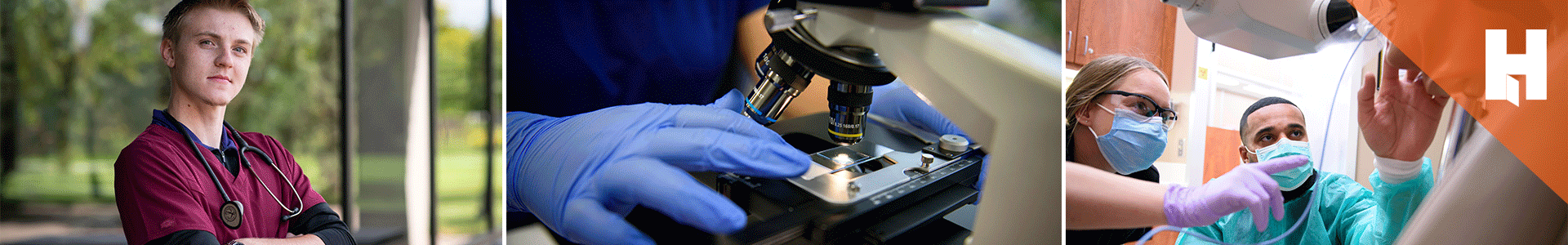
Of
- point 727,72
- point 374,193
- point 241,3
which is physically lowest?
point 374,193

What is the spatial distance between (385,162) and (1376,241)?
1278mm

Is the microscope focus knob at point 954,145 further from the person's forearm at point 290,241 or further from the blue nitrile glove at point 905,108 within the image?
the person's forearm at point 290,241

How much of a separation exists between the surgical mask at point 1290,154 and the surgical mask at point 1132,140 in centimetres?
11

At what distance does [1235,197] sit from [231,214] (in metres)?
1.09

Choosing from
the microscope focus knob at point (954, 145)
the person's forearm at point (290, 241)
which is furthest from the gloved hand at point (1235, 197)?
the person's forearm at point (290, 241)

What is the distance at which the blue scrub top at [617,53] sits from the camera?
3.22 ft

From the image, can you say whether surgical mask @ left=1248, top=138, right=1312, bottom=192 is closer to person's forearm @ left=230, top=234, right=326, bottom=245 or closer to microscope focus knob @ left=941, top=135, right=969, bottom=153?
microscope focus knob @ left=941, top=135, right=969, bottom=153

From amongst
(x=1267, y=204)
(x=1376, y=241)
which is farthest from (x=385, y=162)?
(x=1376, y=241)

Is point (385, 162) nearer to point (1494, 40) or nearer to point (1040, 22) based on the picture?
point (1040, 22)

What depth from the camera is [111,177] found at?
57cm

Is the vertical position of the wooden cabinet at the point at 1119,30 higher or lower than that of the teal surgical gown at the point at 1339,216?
higher

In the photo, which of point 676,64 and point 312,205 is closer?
point 312,205

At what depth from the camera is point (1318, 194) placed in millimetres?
703

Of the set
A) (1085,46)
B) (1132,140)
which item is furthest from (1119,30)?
(1132,140)
